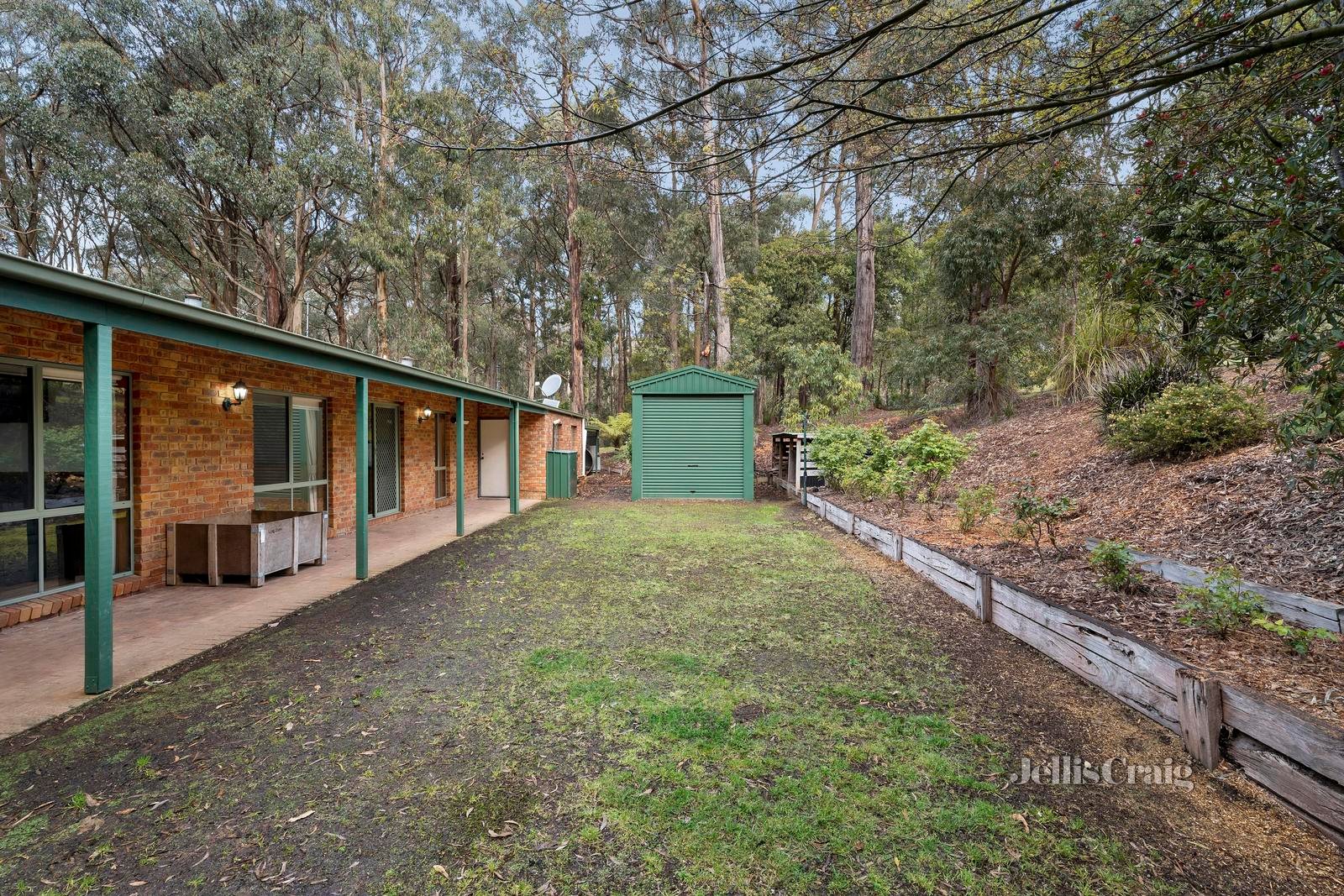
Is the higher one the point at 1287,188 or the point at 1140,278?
the point at 1287,188

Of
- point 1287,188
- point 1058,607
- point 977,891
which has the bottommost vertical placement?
point 977,891

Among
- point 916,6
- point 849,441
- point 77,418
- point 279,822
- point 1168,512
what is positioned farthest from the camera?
point 849,441

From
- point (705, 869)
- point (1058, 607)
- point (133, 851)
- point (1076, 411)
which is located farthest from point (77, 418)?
point (1076, 411)

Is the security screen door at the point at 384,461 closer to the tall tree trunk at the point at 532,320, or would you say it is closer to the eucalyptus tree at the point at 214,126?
the eucalyptus tree at the point at 214,126

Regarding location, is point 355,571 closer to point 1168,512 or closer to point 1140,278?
point 1140,278

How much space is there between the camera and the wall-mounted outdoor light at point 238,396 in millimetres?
5844

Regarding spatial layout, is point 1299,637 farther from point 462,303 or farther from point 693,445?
point 462,303

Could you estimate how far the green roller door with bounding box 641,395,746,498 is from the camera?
479 inches

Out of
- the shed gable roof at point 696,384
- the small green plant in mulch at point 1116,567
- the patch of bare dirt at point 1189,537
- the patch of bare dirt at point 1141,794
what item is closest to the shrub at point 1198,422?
the patch of bare dirt at point 1189,537

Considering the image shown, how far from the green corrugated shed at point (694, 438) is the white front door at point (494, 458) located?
2858 millimetres

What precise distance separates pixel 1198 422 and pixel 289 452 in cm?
1046

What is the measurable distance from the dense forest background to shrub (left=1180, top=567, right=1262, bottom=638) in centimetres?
94

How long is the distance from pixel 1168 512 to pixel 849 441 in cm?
509

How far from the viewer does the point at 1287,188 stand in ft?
8.63
